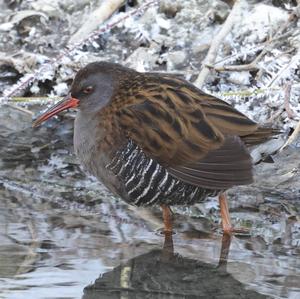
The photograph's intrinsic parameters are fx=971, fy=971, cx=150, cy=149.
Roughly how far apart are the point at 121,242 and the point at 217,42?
2.20 m

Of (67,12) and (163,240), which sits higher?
(67,12)

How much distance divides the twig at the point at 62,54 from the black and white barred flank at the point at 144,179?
1.69 metres

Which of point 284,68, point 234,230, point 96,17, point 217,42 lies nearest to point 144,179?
point 234,230

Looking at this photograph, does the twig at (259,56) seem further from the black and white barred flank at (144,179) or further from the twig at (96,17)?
the black and white barred flank at (144,179)

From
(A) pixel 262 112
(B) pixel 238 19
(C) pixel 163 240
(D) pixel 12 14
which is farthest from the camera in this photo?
(D) pixel 12 14

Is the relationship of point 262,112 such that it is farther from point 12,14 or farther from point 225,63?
point 12,14

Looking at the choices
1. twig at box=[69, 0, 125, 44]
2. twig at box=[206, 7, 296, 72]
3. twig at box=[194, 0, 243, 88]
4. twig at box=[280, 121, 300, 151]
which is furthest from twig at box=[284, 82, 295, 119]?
twig at box=[69, 0, 125, 44]

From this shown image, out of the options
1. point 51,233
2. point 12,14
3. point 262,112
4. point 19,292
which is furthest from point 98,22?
point 19,292

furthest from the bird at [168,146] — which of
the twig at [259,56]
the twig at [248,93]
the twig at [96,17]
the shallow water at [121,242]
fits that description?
the twig at [96,17]

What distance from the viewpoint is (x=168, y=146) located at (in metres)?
4.96

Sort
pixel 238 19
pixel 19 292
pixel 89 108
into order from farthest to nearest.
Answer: pixel 238 19 < pixel 89 108 < pixel 19 292

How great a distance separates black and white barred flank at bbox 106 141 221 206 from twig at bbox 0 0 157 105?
5.54 ft

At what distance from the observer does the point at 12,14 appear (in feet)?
24.2

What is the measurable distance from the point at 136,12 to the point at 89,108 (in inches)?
73.7
